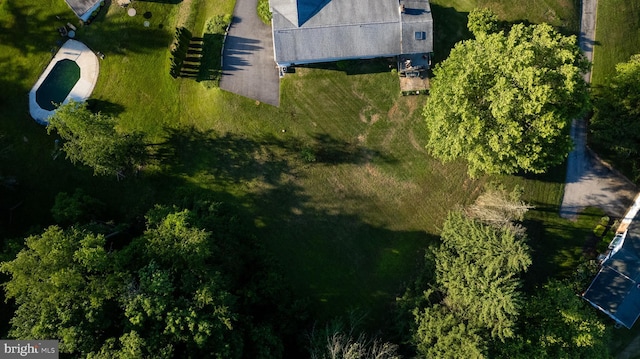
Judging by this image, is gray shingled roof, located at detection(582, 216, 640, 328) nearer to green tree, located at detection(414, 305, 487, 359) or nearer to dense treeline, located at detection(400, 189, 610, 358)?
dense treeline, located at detection(400, 189, 610, 358)

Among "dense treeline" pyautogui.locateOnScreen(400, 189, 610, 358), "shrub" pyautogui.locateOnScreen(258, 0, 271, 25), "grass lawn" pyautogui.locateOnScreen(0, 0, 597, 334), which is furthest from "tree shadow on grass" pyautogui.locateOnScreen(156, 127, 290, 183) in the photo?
"dense treeline" pyautogui.locateOnScreen(400, 189, 610, 358)

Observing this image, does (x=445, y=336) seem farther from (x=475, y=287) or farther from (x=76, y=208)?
(x=76, y=208)

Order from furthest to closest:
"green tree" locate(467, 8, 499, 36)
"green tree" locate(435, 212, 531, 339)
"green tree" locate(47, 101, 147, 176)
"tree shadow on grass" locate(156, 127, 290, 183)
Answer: "tree shadow on grass" locate(156, 127, 290, 183) → "green tree" locate(467, 8, 499, 36) → "green tree" locate(47, 101, 147, 176) → "green tree" locate(435, 212, 531, 339)

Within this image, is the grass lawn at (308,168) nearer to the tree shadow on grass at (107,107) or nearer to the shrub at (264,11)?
the tree shadow on grass at (107,107)

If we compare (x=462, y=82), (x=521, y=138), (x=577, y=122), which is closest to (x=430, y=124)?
(x=462, y=82)

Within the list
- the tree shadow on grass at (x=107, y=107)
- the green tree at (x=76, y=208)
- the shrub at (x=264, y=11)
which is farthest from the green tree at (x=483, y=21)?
the green tree at (x=76, y=208)

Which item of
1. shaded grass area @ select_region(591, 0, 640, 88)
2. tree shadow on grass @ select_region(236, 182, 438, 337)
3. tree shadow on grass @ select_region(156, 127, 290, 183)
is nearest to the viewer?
tree shadow on grass @ select_region(236, 182, 438, 337)
